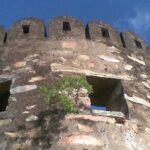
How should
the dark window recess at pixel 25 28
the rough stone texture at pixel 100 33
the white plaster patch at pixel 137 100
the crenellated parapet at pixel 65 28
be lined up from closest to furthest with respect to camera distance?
the white plaster patch at pixel 137 100
the crenellated parapet at pixel 65 28
the rough stone texture at pixel 100 33
the dark window recess at pixel 25 28

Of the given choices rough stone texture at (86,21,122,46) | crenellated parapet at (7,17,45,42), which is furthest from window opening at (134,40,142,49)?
crenellated parapet at (7,17,45,42)

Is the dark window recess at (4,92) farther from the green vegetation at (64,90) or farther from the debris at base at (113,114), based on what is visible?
the debris at base at (113,114)

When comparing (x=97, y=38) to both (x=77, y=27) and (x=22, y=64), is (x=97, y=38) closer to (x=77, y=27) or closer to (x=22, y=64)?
(x=77, y=27)

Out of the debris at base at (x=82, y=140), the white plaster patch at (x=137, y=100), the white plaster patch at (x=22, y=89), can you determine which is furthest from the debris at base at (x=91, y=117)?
the white plaster patch at (x=22, y=89)

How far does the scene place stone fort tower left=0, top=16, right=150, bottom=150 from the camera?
15.9ft

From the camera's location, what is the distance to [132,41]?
24.5ft

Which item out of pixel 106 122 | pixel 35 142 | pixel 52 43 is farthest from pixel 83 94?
pixel 52 43

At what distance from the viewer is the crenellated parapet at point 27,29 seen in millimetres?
6948

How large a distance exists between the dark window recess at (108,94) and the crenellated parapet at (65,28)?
1135mm

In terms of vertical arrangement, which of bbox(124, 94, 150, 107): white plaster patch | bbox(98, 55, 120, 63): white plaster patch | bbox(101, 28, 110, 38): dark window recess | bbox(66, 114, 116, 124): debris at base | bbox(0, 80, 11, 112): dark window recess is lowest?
bbox(66, 114, 116, 124): debris at base

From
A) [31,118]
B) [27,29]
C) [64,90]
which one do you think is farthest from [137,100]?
[27,29]

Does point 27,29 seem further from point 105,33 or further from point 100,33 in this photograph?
point 105,33

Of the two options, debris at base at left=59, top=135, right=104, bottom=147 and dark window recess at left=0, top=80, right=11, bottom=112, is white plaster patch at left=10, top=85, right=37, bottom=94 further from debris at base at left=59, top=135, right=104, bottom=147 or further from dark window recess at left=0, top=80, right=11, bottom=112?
debris at base at left=59, top=135, right=104, bottom=147

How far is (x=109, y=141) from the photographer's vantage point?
15.7 ft
